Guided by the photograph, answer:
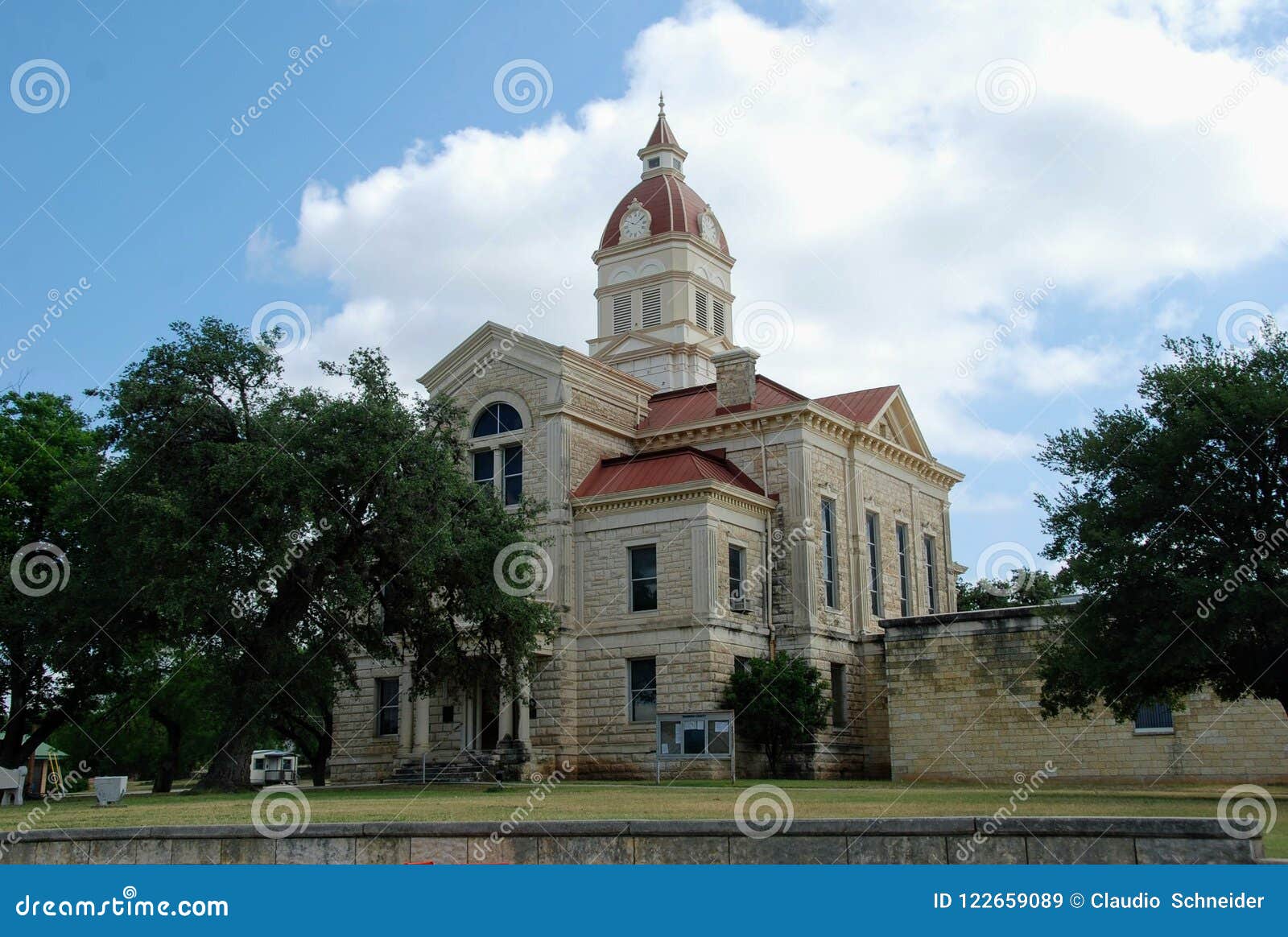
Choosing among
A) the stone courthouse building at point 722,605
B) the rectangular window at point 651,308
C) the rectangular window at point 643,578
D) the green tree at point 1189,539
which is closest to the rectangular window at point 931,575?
the stone courthouse building at point 722,605

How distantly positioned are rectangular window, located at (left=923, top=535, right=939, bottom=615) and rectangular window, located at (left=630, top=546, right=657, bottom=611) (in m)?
12.6

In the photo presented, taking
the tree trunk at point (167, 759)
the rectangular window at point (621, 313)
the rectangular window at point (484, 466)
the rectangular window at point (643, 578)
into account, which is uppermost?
the rectangular window at point (621, 313)

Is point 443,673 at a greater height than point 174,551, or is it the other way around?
point 174,551

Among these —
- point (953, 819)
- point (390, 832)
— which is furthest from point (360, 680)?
point (953, 819)

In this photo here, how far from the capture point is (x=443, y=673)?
30.8 meters

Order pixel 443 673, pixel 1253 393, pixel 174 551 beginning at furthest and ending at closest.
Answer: pixel 443 673
pixel 174 551
pixel 1253 393

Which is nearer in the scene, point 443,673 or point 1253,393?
point 1253,393

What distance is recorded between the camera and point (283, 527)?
86.3ft

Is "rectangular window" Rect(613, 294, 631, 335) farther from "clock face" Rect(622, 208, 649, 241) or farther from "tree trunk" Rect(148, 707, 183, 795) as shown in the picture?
"tree trunk" Rect(148, 707, 183, 795)

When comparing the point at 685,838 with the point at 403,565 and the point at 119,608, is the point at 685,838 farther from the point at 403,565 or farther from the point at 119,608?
the point at 119,608

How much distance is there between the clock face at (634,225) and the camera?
166ft

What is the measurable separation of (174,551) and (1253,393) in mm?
20240

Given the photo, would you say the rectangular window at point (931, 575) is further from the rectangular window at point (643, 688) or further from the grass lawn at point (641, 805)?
the grass lawn at point (641, 805)

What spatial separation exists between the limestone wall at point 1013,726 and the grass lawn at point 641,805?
1.45 m
